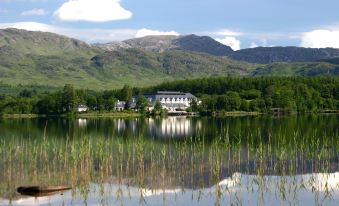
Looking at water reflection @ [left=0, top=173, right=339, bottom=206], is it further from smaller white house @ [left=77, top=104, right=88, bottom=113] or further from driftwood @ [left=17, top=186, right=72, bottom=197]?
smaller white house @ [left=77, top=104, right=88, bottom=113]

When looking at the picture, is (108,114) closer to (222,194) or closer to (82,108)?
(82,108)

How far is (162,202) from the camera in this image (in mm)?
31344

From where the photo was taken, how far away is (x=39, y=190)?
33.3 meters

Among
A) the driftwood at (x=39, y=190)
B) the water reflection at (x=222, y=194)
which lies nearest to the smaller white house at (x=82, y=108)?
the water reflection at (x=222, y=194)

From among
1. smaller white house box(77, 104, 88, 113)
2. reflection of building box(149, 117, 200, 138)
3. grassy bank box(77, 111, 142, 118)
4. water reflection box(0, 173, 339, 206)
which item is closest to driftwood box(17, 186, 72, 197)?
water reflection box(0, 173, 339, 206)

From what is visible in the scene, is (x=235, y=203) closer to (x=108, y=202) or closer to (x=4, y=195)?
(x=108, y=202)

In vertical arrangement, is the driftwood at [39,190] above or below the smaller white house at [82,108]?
above

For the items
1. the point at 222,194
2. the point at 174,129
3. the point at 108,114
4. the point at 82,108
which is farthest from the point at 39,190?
the point at 82,108

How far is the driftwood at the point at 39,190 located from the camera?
3322cm

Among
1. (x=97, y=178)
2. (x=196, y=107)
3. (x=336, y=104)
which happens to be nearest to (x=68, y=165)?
(x=97, y=178)

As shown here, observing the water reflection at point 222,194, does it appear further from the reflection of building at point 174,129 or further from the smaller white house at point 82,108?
the smaller white house at point 82,108

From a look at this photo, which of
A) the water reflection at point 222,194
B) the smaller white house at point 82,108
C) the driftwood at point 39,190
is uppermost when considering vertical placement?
the driftwood at point 39,190

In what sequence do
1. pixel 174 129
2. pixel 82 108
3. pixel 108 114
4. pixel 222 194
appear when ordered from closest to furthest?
pixel 222 194, pixel 174 129, pixel 108 114, pixel 82 108

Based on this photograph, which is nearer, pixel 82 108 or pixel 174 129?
pixel 174 129
